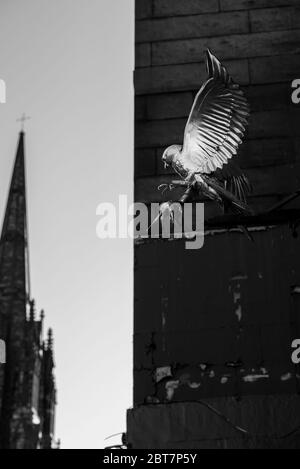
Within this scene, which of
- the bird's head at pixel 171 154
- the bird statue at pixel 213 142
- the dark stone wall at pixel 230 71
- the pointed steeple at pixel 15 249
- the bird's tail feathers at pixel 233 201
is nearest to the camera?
the bird's tail feathers at pixel 233 201

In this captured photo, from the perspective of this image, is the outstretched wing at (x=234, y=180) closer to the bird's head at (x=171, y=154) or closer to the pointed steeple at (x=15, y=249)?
the bird's head at (x=171, y=154)

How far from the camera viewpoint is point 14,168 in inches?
3285

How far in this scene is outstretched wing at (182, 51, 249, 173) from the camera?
420 inches

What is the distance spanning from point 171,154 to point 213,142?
47 centimetres

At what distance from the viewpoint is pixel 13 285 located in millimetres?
75188

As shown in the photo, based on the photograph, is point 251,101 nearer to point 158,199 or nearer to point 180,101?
point 180,101

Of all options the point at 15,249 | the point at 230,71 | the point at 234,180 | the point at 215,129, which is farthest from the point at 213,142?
the point at 15,249

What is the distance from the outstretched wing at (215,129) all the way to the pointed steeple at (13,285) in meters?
57.2

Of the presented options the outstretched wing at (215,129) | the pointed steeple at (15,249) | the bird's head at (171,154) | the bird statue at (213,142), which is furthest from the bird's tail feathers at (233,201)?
the pointed steeple at (15,249)

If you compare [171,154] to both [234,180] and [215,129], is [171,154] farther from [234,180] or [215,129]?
[234,180]

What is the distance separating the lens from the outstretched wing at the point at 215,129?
35.0 ft

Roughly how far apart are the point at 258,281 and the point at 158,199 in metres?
1.45

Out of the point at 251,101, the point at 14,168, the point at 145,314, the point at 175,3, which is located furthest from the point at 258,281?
the point at 14,168

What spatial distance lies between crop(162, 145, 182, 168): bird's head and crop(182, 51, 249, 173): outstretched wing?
80 millimetres
